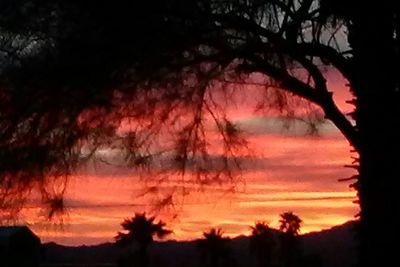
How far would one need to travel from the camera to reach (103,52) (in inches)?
527

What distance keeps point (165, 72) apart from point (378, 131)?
2394 mm

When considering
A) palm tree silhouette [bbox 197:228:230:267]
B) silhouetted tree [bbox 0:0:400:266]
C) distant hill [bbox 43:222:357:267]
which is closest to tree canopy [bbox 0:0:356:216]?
silhouetted tree [bbox 0:0:400:266]

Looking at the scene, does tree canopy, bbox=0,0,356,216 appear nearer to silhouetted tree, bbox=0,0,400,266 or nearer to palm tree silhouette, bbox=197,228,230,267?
silhouetted tree, bbox=0,0,400,266

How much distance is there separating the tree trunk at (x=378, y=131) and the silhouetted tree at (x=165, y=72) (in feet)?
0.04

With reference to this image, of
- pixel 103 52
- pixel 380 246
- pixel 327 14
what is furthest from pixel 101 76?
pixel 380 246

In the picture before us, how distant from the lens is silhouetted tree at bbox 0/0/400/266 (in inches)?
531

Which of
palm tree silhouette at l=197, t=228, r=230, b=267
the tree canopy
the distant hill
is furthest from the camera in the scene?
palm tree silhouette at l=197, t=228, r=230, b=267

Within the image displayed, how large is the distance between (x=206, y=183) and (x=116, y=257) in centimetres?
2890

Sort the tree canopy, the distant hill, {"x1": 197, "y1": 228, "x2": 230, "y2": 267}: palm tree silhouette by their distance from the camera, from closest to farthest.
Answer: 1. the tree canopy
2. the distant hill
3. {"x1": 197, "y1": 228, "x2": 230, "y2": 267}: palm tree silhouette

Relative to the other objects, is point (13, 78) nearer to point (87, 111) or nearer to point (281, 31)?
point (87, 111)

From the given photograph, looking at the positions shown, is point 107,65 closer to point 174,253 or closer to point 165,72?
point 165,72

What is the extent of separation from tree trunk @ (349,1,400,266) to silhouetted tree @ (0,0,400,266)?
13mm

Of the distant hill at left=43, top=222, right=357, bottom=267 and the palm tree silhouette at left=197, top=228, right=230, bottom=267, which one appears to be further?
the palm tree silhouette at left=197, top=228, right=230, bottom=267

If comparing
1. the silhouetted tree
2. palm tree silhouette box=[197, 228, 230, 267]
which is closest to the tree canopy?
the silhouetted tree
